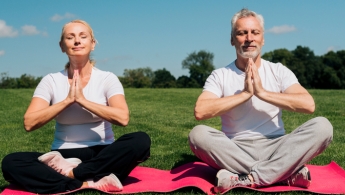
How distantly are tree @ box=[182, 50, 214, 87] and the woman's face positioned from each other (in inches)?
4219

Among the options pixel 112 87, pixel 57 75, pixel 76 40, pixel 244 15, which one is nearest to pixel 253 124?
pixel 244 15

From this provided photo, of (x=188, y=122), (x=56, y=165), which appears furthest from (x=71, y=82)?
(x=188, y=122)

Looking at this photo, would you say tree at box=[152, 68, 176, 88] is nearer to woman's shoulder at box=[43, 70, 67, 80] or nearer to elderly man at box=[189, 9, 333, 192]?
woman's shoulder at box=[43, 70, 67, 80]

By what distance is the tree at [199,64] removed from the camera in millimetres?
114625

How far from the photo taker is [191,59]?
12212 cm

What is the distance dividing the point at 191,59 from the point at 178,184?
387 feet

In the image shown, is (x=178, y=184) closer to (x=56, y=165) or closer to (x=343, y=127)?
(x=56, y=165)

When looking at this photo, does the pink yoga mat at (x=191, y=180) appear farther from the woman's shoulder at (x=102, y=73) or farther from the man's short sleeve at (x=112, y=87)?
the woman's shoulder at (x=102, y=73)

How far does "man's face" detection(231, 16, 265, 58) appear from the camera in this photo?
5.00m

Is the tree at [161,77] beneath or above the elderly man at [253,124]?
beneath

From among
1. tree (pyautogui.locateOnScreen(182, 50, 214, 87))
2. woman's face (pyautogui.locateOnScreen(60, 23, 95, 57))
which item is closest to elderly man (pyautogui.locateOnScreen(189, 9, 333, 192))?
woman's face (pyautogui.locateOnScreen(60, 23, 95, 57))

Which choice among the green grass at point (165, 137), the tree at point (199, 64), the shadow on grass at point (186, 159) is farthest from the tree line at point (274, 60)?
the shadow on grass at point (186, 159)

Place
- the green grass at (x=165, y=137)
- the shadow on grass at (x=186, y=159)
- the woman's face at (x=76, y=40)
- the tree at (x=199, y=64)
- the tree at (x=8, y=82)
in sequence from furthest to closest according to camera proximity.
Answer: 1. the tree at (x=199, y=64)
2. the tree at (x=8, y=82)
3. the green grass at (x=165, y=137)
4. the shadow on grass at (x=186, y=159)
5. the woman's face at (x=76, y=40)

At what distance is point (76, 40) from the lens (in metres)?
4.97
